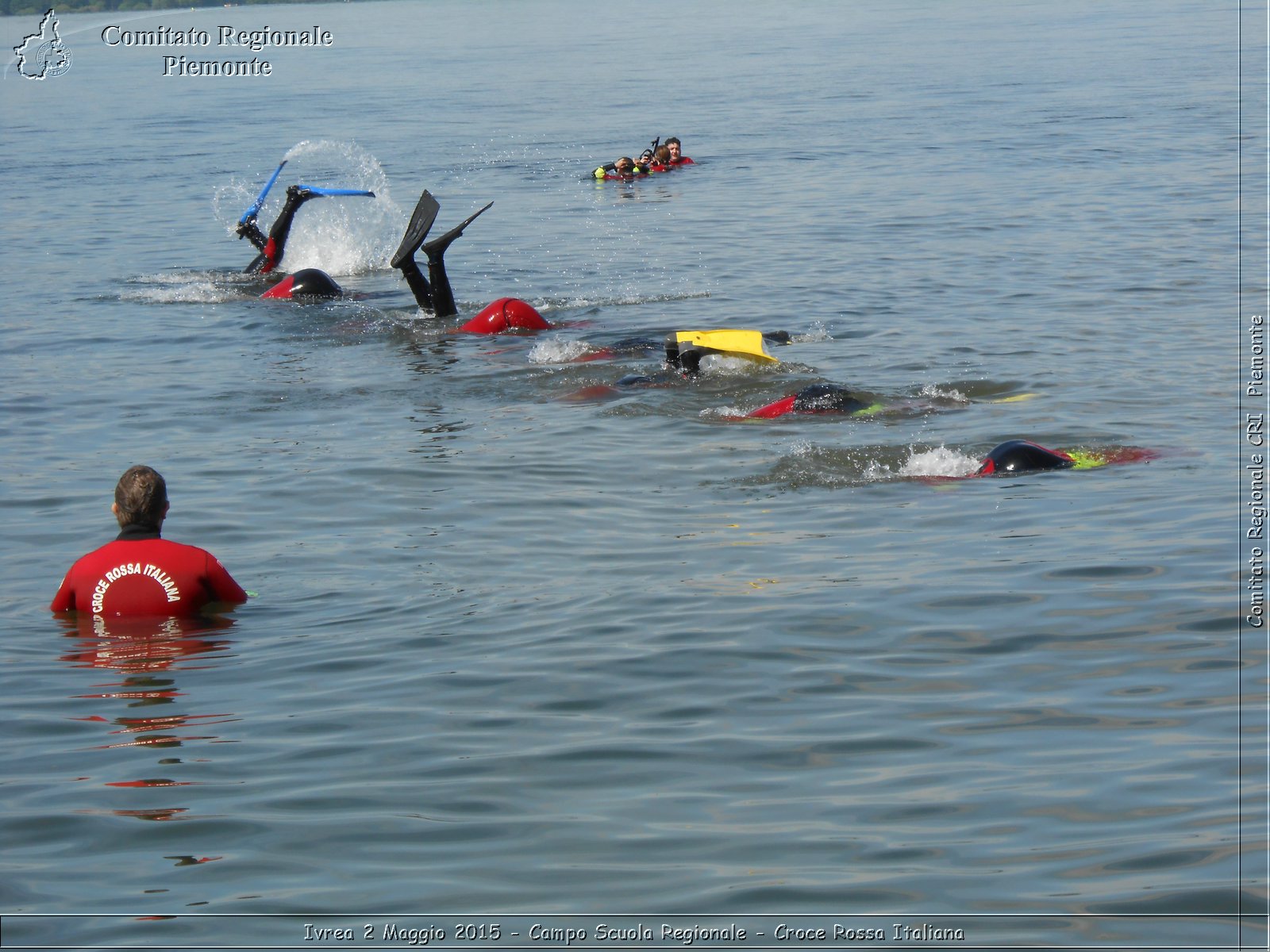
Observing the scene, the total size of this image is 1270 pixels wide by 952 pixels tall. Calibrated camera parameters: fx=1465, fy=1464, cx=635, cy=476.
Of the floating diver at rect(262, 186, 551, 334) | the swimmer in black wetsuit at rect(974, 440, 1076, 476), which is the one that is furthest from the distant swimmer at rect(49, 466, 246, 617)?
the floating diver at rect(262, 186, 551, 334)

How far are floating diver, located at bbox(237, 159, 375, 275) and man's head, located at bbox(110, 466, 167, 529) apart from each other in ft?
35.1

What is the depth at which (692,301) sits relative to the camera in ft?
62.0

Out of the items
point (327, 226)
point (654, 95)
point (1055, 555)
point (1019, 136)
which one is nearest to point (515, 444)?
point (1055, 555)

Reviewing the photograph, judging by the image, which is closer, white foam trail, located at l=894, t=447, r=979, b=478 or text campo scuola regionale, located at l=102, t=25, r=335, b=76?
white foam trail, located at l=894, t=447, r=979, b=478

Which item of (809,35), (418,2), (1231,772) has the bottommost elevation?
(1231,772)

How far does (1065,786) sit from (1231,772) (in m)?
0.72

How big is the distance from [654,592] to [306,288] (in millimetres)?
12300

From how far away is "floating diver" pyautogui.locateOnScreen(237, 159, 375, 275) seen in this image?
1864cm

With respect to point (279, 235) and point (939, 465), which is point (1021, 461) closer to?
point (939, 465)

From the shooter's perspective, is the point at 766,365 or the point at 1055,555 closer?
the point at 1055,555

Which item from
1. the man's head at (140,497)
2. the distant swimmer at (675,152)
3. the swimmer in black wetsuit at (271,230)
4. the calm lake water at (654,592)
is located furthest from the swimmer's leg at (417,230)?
the distant swimmer at (675,152)

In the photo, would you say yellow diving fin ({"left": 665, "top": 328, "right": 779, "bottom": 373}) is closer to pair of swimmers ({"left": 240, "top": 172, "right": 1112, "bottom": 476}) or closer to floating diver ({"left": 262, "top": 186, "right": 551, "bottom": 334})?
pair of swimmers ({"left": 240, "top": 172, "right": 1112, "bottom": 476})

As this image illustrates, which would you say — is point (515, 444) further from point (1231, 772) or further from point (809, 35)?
point (809, 35)

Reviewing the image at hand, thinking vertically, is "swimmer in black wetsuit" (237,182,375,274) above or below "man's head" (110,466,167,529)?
above
